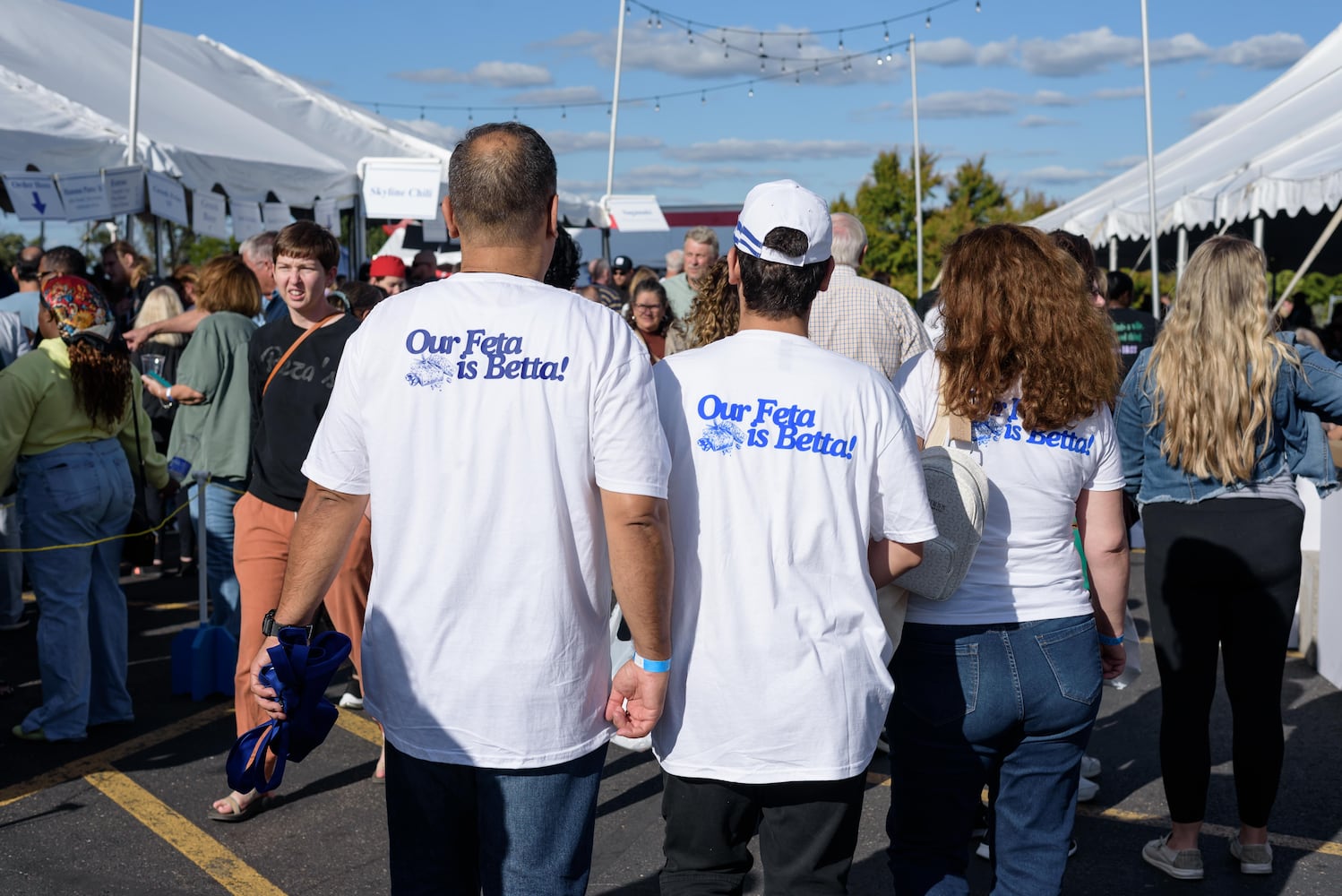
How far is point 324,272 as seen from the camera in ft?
15.6

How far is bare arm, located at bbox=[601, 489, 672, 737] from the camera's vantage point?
2.30 metres

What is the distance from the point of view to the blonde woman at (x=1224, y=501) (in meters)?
3.75

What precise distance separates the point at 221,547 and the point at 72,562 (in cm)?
94

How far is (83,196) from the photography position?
945cm

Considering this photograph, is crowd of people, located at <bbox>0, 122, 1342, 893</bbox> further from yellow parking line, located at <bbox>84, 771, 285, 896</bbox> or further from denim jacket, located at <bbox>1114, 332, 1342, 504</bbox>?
yellow parking line, located at <bbox>84, 771, 285, 896</bbox>

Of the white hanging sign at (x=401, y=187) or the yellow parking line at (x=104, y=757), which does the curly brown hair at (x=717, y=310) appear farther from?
the white hanging sign at (x=401, y=187)

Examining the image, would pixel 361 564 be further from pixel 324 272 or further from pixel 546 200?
pixel 546 200

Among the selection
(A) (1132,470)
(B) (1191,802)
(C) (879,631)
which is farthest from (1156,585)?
(C) (879,631)

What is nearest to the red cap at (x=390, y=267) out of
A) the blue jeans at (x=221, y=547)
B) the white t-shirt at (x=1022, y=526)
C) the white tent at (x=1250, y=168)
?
the blue jeans at (x=221, y=547)

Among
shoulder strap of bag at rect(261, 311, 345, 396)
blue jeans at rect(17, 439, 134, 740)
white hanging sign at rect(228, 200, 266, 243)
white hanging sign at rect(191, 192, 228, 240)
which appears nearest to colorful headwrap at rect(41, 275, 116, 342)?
blue jeans at rect(17, 439, 134, 740)

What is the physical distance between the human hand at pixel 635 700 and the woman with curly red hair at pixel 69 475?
11.9 feet

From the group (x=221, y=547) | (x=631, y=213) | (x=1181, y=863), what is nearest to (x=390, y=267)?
(x=221, y=547)

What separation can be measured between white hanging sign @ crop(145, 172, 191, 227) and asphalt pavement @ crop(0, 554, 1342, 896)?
5428 millimetres

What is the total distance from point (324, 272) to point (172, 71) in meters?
11.3
